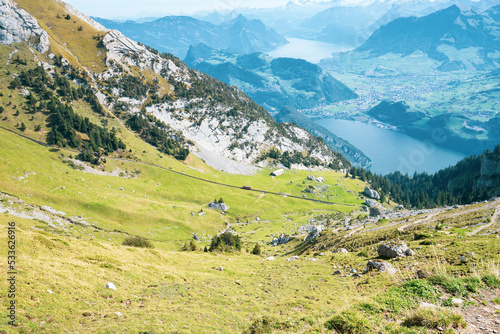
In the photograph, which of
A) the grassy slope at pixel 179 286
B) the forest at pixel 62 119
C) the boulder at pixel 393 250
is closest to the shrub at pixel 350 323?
the grassy slope at pixel 179 286

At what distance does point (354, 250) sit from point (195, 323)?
108 feet

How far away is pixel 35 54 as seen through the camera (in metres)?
183

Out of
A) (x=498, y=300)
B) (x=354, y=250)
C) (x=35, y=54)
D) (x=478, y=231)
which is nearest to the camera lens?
(x=498, y=300)

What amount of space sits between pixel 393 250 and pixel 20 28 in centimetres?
26624

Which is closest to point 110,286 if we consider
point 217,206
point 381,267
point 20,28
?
point 381,267

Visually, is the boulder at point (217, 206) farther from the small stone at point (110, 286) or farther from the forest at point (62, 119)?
the small stone at point (110, 286)

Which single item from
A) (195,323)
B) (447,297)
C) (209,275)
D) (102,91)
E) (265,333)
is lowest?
(209,275)

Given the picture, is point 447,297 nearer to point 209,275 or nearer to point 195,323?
point 195,323

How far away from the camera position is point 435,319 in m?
8.98

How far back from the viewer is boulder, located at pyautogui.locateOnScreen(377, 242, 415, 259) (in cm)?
2833

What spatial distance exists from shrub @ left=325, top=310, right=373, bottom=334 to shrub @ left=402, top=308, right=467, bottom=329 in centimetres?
143

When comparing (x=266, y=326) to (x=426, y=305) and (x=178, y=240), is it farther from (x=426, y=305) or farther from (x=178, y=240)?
(x=178, y=240)

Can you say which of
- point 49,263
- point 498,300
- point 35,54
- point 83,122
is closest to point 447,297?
point 498,300

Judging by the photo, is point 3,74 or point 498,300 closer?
point 498,300
